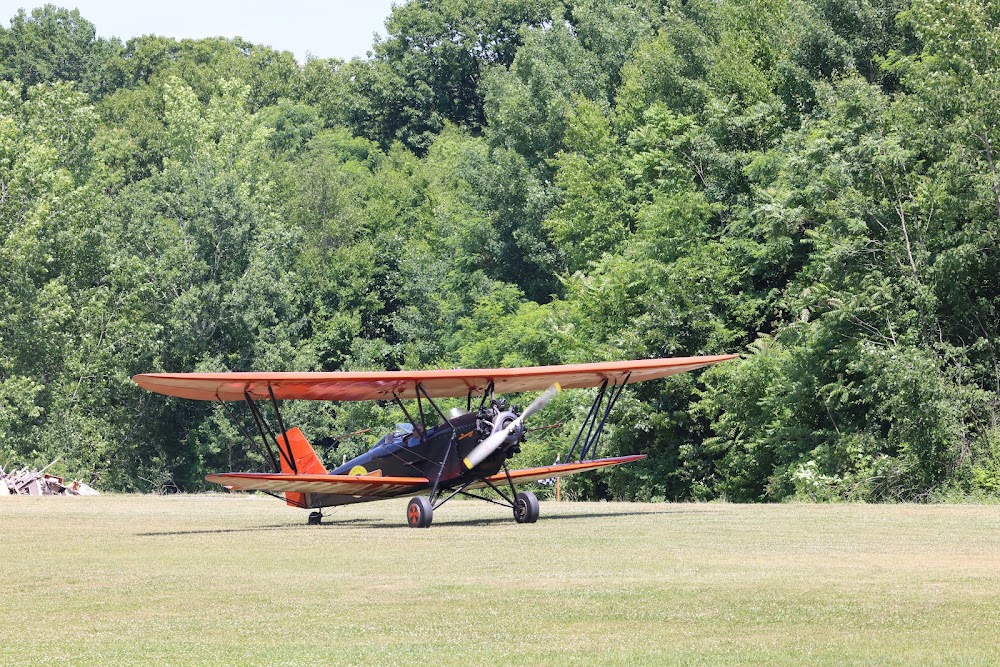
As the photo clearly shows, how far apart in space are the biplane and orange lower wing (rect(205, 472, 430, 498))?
14 mm

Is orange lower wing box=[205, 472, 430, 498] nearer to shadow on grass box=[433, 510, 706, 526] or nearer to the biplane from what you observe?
the biplane

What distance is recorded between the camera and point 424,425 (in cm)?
1983

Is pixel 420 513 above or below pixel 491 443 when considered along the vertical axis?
below

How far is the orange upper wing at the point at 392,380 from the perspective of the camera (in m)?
18.3

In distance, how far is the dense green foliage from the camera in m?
30.0

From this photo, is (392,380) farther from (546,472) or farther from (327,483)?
(546,472)

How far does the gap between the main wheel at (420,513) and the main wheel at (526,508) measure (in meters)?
1.40

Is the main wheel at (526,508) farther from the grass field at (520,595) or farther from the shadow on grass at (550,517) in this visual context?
the grass field at (520,595)

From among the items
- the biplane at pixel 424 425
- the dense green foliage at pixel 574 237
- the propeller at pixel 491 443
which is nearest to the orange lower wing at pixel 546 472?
the biplane at pixel 424 425

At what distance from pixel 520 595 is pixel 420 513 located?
7.97m

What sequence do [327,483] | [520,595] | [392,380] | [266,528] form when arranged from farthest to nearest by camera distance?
[266,528]
[327,483]
[392,380]
[520,595]

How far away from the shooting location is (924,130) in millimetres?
30359

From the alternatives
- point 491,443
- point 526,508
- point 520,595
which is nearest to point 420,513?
point 491,443

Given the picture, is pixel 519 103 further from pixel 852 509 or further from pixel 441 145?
pixel 852 509
